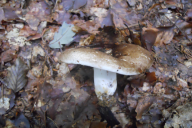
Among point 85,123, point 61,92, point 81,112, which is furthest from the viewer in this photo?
point 61,92

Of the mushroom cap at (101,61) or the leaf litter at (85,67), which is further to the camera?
the leaf litter at (85,67)

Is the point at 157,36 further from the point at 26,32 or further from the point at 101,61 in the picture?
the point at 26,32

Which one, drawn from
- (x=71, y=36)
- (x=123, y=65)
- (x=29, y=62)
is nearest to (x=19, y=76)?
(x=29, y=62)

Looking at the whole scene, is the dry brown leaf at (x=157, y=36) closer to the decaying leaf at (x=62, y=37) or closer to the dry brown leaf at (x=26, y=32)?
the decaying leaf at (x=62, y=37)

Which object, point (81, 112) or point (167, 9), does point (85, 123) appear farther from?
point (167, 9)

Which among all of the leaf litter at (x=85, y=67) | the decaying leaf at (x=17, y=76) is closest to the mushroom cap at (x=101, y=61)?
the leaf litter at (x=85, y=67)

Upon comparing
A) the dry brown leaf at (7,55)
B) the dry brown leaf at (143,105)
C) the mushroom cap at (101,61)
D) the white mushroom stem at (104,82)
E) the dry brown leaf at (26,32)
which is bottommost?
the dry brown leaf at (143,105)
